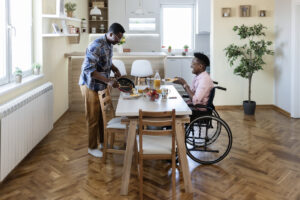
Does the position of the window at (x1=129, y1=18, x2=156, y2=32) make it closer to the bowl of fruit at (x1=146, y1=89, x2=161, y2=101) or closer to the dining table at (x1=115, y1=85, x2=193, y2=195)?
the bowl of fruit at (x1=146, y1=89, x2=161, y2=101)

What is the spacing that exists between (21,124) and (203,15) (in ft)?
22.1

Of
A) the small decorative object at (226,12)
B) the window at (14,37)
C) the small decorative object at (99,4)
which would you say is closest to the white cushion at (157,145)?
the window at (14,37)

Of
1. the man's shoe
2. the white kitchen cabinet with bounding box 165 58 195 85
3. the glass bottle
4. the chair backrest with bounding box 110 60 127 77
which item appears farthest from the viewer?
the white kitchen cabinet with bounding box 165 58 195 85

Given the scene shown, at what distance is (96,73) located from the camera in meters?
3.77

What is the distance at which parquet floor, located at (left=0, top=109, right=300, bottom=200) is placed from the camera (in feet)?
9.89

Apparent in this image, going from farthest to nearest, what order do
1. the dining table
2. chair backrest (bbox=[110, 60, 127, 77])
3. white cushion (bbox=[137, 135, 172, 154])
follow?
1. chair backrest (bbox=[110, 60, 127, 77])
2. the dining table
3. white cushion (bbox=[137, 135, 172, 154])

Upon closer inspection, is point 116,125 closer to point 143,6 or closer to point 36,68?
point 36,68

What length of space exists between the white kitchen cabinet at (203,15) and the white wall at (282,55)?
256 cm

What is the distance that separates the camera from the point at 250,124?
5.64m

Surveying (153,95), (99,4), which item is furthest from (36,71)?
(99,4)

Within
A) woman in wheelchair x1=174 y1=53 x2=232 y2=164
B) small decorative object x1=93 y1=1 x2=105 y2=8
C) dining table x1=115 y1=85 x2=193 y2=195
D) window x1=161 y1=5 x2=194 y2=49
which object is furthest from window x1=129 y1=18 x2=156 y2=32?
dining table x1=115 y1=85 x2=193 y2=195

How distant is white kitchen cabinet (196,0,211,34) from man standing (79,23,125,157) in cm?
557

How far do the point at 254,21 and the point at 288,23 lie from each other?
0.78 metres

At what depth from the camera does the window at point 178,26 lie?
32.7 ft
